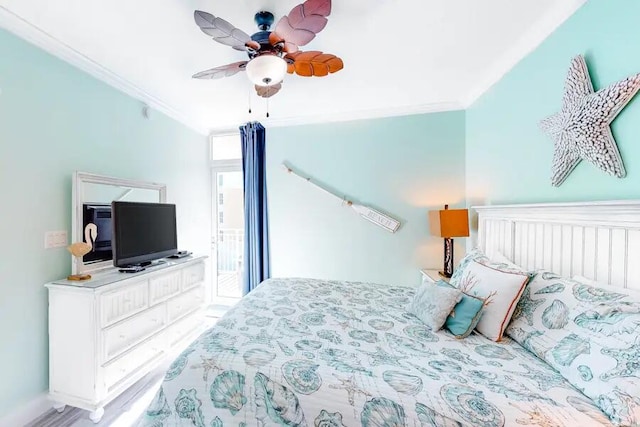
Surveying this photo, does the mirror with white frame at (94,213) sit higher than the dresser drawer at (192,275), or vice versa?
the mirror with white frame at (94,213)

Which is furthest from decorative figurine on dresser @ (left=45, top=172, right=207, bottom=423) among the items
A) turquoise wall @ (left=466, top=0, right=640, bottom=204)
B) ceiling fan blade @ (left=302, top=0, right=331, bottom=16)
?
turquoise wall @ (left=466, top=0, right=640, bottom=204)

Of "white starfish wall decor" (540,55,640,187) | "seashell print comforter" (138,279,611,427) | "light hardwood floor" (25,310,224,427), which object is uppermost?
"white starfish wall decor" (540,55,640,187)

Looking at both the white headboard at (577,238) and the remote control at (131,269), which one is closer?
the white headboard at (577,238)

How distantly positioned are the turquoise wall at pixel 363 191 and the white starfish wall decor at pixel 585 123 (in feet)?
4.57

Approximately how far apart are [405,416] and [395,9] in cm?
203

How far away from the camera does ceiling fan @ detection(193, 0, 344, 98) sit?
1277 millimetres

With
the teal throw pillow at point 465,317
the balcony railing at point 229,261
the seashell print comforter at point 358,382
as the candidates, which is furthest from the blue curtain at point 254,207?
the teal throw pillow at point 465,317

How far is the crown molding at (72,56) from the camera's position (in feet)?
5.21

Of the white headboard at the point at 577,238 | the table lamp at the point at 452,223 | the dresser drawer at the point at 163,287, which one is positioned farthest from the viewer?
the table lamp at the point at 452,223

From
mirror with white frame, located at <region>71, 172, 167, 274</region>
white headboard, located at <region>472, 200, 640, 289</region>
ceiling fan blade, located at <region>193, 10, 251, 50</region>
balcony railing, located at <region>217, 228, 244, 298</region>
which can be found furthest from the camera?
balcony railing, located at <region>217, 228, 244, 298</region>

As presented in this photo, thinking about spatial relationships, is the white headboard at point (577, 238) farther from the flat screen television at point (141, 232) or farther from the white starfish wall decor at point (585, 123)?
the flat screen television at point (141, 232)

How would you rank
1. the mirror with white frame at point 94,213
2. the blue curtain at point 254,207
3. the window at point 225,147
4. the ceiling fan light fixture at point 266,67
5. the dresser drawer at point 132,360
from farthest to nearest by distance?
the window at point 225,147, the blue curtain at point 254,207, the mirror with white frame at point 94,213, the dresser drawer at point 132,360, the ceiling fan light fixture at point 266,67

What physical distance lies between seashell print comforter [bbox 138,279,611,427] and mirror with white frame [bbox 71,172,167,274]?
1.39 metres

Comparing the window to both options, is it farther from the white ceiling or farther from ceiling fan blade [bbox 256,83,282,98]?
ceiling fan blade [bbox 256,83,282,98]
